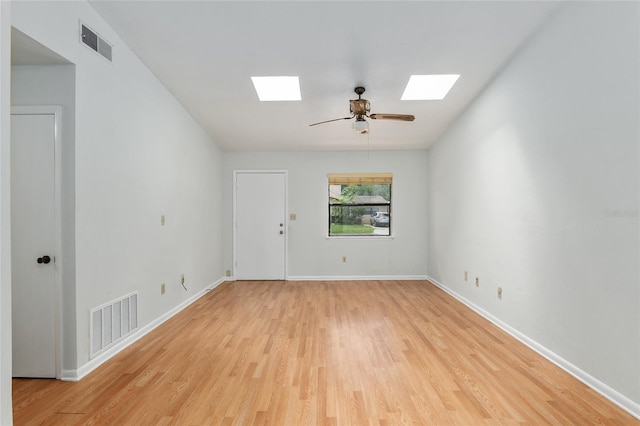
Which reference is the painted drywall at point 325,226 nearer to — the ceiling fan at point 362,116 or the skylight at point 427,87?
the skylight at point 427,87

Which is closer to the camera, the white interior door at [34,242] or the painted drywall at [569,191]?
the painted drywall at [569,191]

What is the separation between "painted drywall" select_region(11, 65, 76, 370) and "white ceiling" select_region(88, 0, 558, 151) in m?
0.77

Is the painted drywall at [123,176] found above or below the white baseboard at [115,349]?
above

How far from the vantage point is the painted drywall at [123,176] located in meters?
2.58

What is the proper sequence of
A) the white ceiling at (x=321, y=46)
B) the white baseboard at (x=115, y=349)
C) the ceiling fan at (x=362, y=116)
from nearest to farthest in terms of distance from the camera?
the white baseboard at (x=115, y=349), the white ceiling at (x=321, y=46), the ceiling fan at (x=362, y=116)

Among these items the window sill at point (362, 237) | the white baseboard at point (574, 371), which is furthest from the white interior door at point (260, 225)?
the white baseboard at point (574, 371)

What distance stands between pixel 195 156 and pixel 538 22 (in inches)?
173

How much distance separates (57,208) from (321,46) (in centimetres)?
271

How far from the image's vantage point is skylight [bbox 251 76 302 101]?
14.0 feet

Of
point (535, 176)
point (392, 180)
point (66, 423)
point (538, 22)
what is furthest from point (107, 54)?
point (392, 180)

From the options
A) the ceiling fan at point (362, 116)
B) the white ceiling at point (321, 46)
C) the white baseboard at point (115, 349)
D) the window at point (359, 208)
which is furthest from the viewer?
the window at point (359, 208)

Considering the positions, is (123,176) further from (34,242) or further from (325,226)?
(325,226)

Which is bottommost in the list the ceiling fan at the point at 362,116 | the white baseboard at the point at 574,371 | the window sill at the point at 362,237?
the white baseboard at the point at 574,371

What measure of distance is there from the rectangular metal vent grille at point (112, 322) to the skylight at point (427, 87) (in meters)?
3.91
